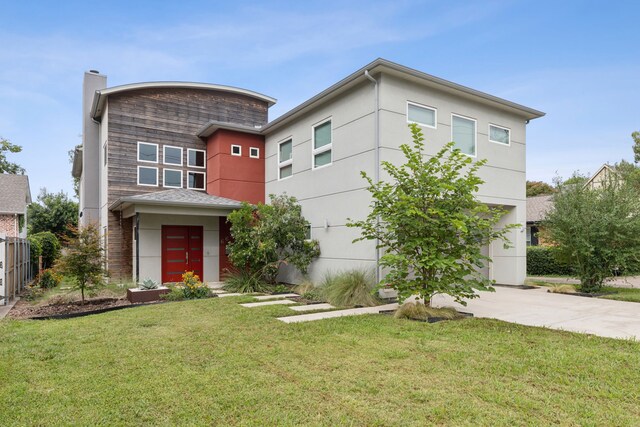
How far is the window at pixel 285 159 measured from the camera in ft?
41.3

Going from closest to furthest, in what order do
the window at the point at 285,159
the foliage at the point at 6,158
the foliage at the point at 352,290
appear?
the foliage at the point at 352,290, the window at the point at 285,159, the foliage at the point at 6,158

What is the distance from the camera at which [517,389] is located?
3.56m

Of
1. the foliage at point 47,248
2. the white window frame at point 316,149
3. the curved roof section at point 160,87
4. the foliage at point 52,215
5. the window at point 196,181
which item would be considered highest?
the curved roof section at point 160,87

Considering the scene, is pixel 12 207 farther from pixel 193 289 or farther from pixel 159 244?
pixel 193 289

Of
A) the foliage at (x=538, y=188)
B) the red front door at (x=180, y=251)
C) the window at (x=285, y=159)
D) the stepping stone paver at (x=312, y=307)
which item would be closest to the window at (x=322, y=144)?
the window at (x=285, y=159)

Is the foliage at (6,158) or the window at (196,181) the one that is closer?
the window at (196,181)

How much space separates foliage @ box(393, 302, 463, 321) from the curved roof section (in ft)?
38.7

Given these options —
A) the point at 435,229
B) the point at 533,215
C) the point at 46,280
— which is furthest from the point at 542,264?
the point at 46,280

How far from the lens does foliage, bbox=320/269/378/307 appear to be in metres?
8.40

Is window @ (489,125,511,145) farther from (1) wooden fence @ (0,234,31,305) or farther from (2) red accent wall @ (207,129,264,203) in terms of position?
(1) wooden fence @ (0,234,31,305)

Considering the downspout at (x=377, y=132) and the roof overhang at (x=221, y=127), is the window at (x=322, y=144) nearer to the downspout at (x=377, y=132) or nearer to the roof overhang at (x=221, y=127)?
the downspout at (x=377, y=132)

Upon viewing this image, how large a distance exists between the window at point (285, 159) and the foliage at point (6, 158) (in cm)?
2859

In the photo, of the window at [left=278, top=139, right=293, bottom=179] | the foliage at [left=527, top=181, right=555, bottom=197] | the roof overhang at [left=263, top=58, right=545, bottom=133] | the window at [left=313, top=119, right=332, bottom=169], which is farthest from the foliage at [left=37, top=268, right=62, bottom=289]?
the foliage at [left=527, top=181, right=555, bottom=197]

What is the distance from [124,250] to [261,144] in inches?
242
